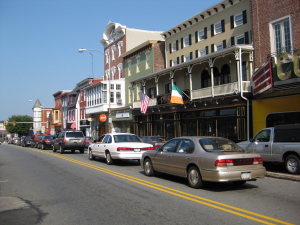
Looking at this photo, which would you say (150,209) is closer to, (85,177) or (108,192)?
(108,192)

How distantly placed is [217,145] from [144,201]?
2933mm

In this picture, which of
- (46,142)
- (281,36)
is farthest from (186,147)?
(46,142)

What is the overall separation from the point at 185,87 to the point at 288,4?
11690 mm

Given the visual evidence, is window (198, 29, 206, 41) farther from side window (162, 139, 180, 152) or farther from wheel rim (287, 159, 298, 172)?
side window (162, 139, 180, 152)

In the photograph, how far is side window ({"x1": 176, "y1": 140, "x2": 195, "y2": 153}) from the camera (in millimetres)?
9110

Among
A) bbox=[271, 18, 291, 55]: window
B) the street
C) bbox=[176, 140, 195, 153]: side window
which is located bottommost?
the street

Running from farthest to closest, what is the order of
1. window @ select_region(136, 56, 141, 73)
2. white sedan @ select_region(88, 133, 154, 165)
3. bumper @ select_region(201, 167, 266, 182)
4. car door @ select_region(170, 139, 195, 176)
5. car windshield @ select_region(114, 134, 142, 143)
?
window @ select_region(136, 56, 141, 73), car windshield @ select_region(114, 134, 142, 143), white sedan @ select_region(88, 133, 154, 165), car door @ select_region(170, 139, 195, 176), bumper @ select_region(201, 167, 266, 182)

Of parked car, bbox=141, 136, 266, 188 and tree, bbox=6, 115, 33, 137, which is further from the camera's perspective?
tree, bbox=6, 115, 33, 137

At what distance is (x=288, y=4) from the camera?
732 inches

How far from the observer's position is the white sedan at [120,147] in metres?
14.3

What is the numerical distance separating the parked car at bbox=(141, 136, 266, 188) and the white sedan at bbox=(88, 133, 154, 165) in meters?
4.25

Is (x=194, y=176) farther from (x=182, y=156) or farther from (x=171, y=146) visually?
(x=171, y=146)

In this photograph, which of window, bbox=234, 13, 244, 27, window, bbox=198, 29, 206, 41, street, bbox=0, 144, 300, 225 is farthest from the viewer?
window, bbox=198, 29, 206, 41

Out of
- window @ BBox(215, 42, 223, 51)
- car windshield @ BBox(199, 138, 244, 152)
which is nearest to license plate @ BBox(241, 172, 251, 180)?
car windshield @ BBox(199, 138, 244, 152)
